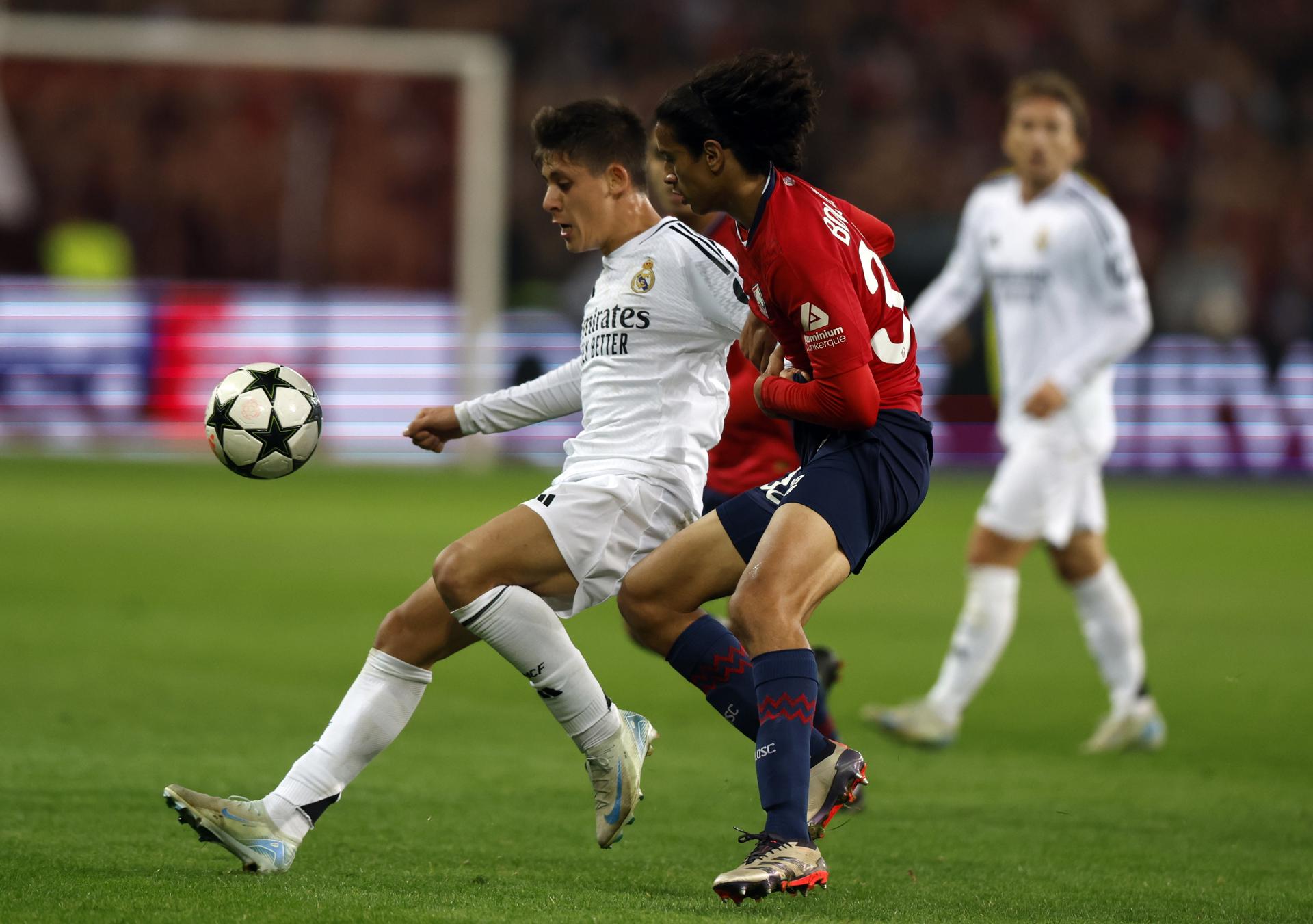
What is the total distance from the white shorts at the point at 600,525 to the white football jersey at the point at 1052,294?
2759 millimetres

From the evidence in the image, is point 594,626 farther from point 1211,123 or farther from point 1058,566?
point 1211,123

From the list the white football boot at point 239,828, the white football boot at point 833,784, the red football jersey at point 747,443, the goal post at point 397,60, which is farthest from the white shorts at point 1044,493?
the goal post at point 397,60

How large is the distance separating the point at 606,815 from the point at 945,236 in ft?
54.8

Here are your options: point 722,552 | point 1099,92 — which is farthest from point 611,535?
point 1099,92

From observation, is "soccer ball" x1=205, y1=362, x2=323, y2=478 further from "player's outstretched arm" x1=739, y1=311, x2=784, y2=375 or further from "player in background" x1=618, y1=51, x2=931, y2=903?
"player's outstretched arm" x1=739, y1=311, x2=784, y2=375

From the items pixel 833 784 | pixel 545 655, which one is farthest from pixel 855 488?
pixel 545 655

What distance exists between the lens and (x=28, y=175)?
80.2ft

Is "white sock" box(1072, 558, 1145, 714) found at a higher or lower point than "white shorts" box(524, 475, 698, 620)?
lower

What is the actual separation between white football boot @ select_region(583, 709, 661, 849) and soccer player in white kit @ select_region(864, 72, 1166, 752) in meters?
2.50

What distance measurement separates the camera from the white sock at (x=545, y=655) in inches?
175

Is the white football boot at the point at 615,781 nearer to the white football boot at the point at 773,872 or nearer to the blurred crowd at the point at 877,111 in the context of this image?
the white football boot at the point at 773,872

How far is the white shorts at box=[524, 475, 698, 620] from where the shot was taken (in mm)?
4547

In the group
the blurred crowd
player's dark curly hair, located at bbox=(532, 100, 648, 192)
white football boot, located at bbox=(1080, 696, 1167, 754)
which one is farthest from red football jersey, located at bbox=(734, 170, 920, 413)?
the blurred crowd

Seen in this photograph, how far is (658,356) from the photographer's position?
15.4ft
